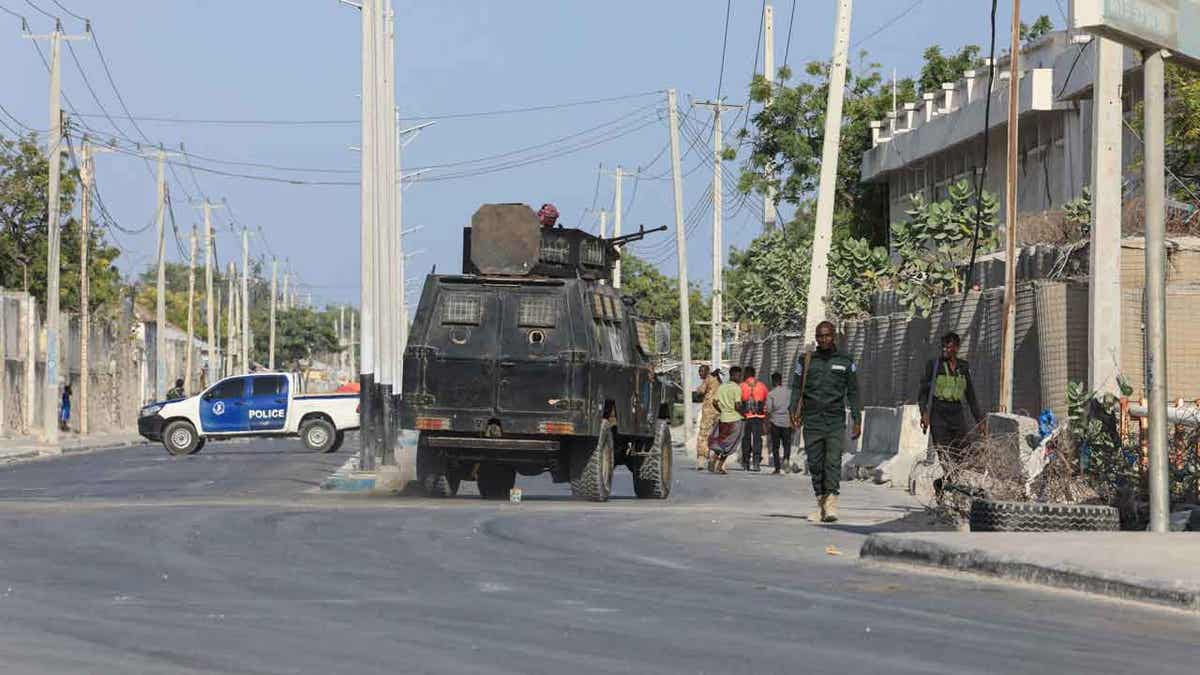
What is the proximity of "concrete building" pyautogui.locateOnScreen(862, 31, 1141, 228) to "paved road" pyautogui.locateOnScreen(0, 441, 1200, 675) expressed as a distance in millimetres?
21170

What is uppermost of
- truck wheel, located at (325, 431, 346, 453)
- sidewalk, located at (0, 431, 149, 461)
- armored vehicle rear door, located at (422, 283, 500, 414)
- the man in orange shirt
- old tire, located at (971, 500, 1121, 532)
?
armored vehicle rear door, located at (422, 283, 500, 414)

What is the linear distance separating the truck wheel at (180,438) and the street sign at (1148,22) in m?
36.8

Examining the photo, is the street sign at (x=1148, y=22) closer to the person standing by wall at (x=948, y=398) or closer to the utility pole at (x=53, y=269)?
the person standing by wall at (x=948, y=398)

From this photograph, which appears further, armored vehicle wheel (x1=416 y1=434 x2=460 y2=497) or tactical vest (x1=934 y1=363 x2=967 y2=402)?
armored vehicle wheel (x1=416 y1=434 x2=460 y2=497)

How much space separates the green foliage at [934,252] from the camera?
32.2 meters

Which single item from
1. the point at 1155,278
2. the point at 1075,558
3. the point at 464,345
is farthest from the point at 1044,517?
the point at 464,345

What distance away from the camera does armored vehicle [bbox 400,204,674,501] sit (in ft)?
74.3

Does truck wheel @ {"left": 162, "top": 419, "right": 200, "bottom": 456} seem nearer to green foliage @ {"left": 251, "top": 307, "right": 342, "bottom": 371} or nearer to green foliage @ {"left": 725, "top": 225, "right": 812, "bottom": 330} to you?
green foliage @ {"left": 725, "top": 225, "right": 812, "bottom": 330}

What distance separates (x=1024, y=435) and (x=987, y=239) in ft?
54.5

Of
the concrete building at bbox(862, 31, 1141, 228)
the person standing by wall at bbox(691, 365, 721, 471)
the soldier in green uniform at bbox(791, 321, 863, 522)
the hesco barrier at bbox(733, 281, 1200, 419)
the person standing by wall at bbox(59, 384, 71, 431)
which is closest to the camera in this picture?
the soldier in green uniform at bbox(791, 321, 863, 522)

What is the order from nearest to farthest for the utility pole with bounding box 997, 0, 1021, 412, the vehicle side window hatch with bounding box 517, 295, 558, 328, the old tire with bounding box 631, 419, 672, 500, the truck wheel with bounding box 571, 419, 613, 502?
the vehicle side window hatch with bounding box 517, 295, 558, 328
the truck wheel with bounding box 571, 419, 613, 502
the old tire with bounding box 631, 419, 672, 500
the utility pole with bounding box 997, 0, 1021, 412

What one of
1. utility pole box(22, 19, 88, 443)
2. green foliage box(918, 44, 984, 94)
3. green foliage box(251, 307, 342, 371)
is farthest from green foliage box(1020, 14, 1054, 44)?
green foliage box(251, 307, 342, 371)

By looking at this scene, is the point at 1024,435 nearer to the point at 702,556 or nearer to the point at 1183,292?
the point at 702,556

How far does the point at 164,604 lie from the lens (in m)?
10.8
